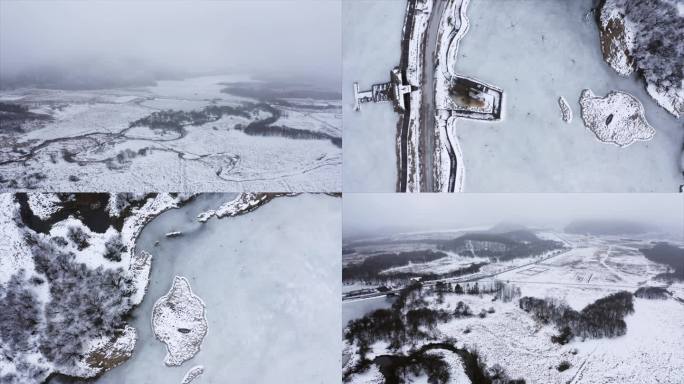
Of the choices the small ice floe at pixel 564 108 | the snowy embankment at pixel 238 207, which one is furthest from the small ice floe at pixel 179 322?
the small ice floe at pixel 564 108

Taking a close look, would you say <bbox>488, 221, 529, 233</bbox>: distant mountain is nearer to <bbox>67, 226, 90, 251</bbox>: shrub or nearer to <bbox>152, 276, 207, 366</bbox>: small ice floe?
<bbox>152, 276, 207, 366</bbox>: small ice floe

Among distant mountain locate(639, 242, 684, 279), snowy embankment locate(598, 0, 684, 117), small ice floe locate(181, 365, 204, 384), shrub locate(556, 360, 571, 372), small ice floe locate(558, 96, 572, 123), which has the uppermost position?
snowy embankment locate(598, 0, 684, 117)

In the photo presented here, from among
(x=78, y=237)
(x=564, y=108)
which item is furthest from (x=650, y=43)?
(x=78, y=237)

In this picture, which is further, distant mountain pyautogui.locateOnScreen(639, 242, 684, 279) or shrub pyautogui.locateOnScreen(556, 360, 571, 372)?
distant mountain pyautogui.locateOnScreen(639, 242, 684, 279)

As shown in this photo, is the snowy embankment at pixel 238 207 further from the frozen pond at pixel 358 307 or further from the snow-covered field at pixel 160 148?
the frozen pond at pixel 358 307

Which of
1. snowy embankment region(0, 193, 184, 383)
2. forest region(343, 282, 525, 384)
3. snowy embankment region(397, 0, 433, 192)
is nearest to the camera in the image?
snowy embankment region(0, 193, 184, 383)

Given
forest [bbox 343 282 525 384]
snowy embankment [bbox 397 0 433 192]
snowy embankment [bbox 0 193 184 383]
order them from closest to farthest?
snowy embankment [bbox 0 193 184 383] < forest [bbox 343 282 525 384] < snowy embankment [bbox 397 0 433 192]

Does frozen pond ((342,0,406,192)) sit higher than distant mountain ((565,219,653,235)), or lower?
higher

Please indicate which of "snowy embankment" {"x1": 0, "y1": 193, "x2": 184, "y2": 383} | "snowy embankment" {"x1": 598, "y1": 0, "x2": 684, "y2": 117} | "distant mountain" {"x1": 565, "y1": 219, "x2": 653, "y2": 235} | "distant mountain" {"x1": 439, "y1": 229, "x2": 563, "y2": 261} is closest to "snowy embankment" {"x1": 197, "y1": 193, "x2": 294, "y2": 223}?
"snowy embankment" {"x1": 0, "y1": 193, "x2": 184, "y2": 383}
